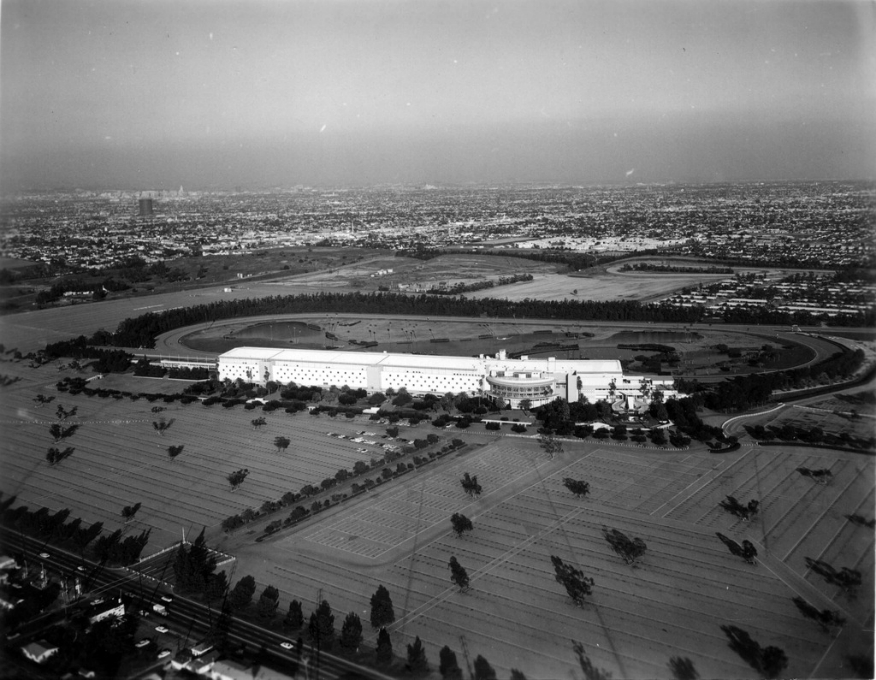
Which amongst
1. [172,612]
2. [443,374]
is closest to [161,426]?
[443,374]

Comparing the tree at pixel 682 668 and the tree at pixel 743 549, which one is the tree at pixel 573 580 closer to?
the tree at pixel 682 668

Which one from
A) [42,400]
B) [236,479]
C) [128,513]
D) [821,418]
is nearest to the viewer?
[128,513]

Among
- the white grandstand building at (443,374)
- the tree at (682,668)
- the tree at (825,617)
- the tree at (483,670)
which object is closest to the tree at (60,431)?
the white grandstand building at (443,374)

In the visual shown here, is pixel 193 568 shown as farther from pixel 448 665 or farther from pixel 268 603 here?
Answer: pixel 448 665

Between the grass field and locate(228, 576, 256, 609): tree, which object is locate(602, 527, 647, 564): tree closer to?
the grass field

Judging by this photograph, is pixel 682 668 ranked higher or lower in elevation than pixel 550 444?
higher

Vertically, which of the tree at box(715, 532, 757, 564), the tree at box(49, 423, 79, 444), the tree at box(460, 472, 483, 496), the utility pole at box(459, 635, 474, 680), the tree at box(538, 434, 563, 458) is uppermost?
the tree at box(715, 532, 757, 564)

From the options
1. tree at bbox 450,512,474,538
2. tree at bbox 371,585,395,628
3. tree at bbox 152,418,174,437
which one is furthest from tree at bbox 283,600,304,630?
tree at bbox 152,418,174,437
